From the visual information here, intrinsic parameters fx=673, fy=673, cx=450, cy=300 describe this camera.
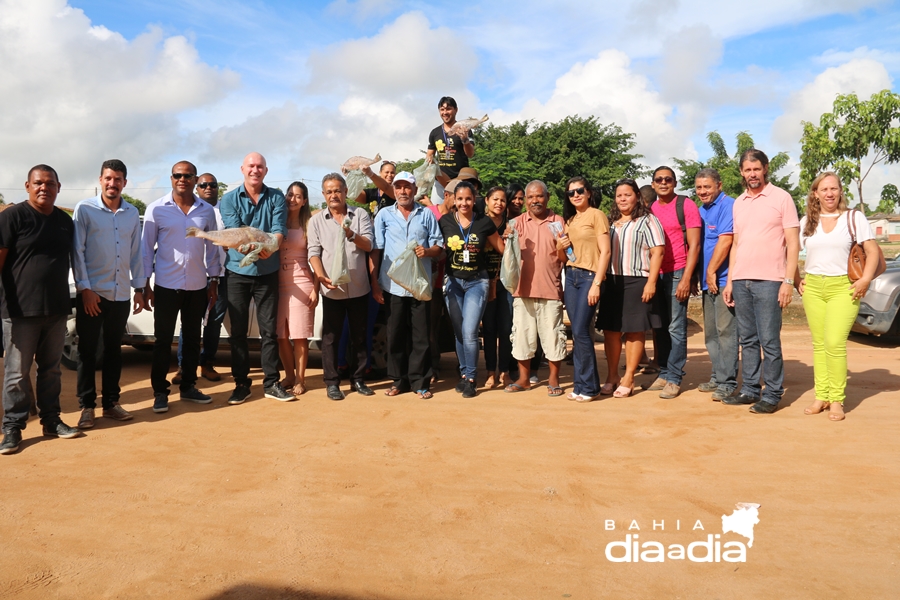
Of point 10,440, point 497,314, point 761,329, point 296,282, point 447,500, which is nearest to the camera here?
point 447,500

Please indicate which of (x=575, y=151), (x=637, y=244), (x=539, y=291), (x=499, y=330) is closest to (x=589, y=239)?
(x=637, y=244)

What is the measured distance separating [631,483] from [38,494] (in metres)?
3.69

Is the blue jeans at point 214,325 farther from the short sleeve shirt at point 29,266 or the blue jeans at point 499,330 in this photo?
the blue jeans at point 499,330

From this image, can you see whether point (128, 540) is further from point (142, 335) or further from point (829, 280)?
point (829, 280)

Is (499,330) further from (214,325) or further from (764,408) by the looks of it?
(214,325)

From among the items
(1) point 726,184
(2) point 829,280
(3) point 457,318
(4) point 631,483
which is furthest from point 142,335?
(1) point 726,184

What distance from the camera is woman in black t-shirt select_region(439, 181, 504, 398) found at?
6.52m

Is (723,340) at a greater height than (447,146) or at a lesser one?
lesser

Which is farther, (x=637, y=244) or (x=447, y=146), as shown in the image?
(x=447, y=146)

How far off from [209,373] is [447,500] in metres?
4.44

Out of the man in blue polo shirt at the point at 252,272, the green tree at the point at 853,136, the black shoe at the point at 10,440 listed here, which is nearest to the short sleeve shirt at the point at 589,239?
the man in blue polo shirt at the point at 252,272

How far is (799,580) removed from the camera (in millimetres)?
3035

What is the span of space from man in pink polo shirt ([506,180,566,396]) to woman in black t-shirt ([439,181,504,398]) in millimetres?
325

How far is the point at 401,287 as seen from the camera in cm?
658
